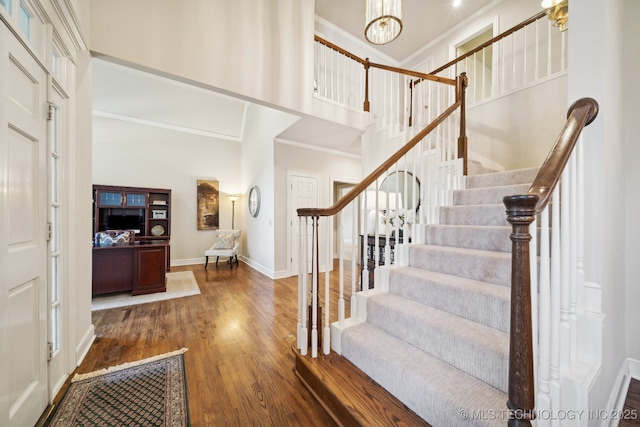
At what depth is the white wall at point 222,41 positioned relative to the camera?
83.5 inches

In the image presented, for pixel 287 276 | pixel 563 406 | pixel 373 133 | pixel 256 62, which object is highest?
pixel 256 62

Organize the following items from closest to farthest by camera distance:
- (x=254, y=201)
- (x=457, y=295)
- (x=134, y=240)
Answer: (x=457, y=295), (x=134, y=240), (x=254, y=201)

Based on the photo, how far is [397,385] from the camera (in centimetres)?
128

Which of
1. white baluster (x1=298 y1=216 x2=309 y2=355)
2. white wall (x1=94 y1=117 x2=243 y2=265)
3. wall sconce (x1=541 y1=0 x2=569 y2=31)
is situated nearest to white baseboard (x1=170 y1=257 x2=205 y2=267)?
white wall (x1=94 y1=117 x2=243 y2=265)

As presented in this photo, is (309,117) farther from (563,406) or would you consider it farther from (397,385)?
(563,406)

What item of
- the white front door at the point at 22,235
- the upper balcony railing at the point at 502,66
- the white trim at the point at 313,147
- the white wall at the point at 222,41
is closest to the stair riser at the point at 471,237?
the upper balcony railing at the point at 502,66

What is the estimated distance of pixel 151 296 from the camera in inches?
136

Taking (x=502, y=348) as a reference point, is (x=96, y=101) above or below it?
above

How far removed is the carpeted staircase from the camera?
1102 millimetres

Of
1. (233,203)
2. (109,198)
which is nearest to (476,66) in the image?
(233,203)

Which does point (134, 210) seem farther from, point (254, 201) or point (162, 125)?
point (254, 201)

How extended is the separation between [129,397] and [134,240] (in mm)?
3404

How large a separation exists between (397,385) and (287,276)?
3482mm

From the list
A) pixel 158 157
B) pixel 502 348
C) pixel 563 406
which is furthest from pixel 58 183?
pixel 158 157
